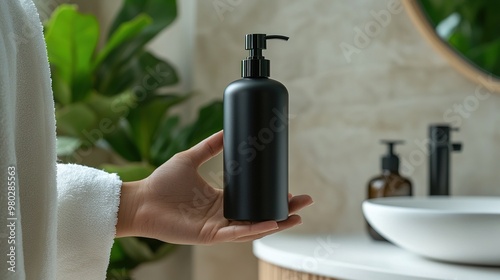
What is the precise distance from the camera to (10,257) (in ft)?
2.32

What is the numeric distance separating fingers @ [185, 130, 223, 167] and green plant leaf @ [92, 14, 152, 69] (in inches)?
31.2

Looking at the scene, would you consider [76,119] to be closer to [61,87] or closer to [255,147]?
[61,87]

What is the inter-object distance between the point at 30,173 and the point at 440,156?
93cm

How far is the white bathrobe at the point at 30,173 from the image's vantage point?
0.71m

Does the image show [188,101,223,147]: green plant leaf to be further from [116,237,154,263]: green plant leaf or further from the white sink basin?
the white sink basin

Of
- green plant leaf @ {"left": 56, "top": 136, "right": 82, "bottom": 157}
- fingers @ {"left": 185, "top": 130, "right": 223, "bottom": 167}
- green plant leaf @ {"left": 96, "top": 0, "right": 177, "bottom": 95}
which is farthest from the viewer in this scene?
green plant leaf @ {"left": 96, "top": 0, "right": 177, "bottom": 95}

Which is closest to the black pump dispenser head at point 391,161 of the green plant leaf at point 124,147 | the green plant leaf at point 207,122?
the green plant leaf at point 207,122

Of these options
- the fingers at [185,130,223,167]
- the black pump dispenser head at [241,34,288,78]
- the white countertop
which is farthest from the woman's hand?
the white countertop

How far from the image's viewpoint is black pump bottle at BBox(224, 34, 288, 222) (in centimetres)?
82

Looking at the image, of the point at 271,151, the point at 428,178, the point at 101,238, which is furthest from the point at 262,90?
the point at 428,178

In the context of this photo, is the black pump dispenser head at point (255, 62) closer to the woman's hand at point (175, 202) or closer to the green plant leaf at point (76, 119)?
the woman's hand at point (175, 202)

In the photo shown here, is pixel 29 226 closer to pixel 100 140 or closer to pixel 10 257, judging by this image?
pixel 10 257

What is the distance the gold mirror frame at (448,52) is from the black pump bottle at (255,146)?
0.83m

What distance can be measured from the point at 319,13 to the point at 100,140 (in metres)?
0.65
